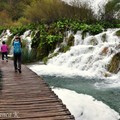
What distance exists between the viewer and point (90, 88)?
41.8 feet

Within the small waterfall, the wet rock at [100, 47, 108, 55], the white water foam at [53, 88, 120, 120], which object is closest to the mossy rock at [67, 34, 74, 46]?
the small waterfall

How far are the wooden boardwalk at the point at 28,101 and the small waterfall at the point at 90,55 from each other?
540 centimetres

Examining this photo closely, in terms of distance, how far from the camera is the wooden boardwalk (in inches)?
285

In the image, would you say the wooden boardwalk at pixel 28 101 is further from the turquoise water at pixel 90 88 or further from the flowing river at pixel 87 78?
the turquoise water at pixel 90 88

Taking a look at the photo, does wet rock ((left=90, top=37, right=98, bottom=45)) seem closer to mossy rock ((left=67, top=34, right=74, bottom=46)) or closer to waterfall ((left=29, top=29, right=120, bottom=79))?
waterfall ((left=29, top=29, right=120, bottom=79))

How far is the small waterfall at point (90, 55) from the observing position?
1674 cm

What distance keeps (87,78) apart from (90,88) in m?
2.32

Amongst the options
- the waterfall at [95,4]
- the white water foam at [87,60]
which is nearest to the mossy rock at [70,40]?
the white water foam at [87,60]

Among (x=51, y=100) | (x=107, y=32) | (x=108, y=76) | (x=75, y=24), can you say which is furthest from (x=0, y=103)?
(x=75, y=24)

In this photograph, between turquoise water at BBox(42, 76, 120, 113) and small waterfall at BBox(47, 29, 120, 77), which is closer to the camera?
turquoise water at BBox(42, 76, 120, 113)

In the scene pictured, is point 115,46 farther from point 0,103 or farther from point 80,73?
point 0,103

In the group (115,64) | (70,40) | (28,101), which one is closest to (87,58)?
(115,64)

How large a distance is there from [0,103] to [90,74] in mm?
8477

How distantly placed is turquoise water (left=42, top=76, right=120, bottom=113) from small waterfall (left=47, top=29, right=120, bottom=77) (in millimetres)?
1695
